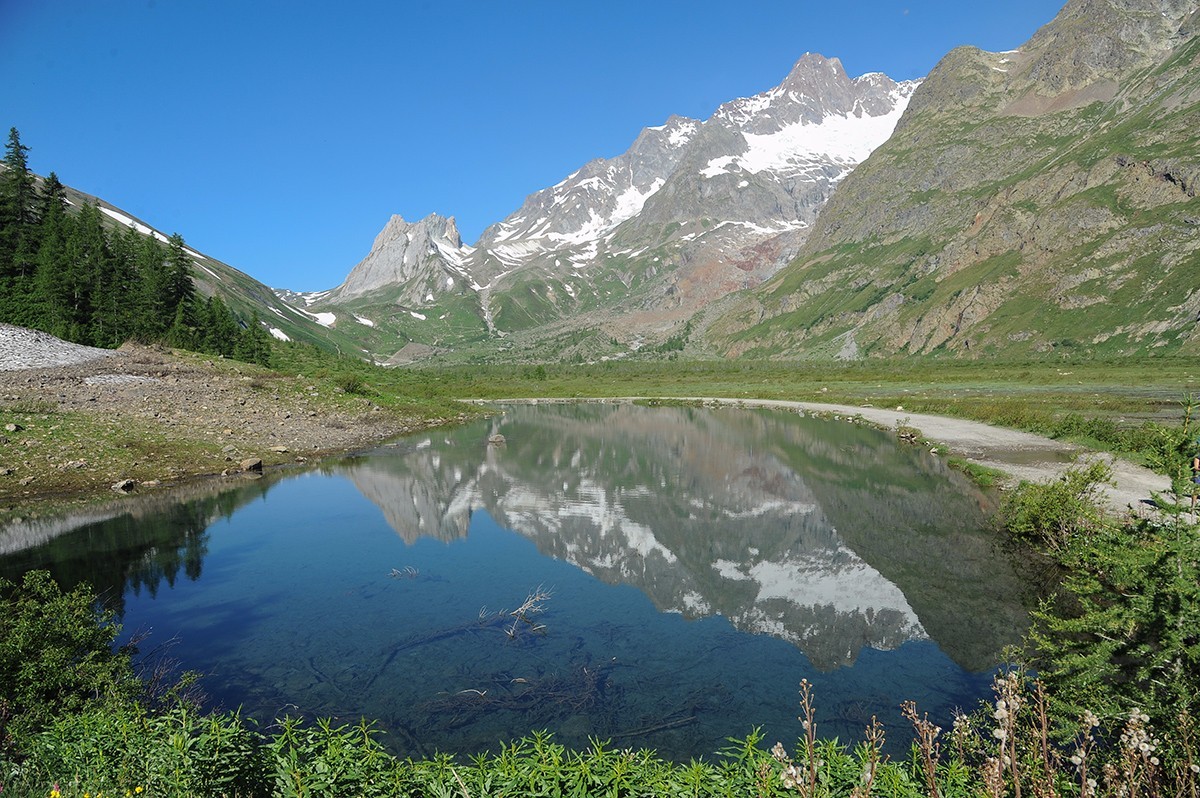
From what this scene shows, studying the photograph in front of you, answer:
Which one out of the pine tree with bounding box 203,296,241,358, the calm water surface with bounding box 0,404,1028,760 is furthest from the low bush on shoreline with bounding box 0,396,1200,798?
the pine tree with bounding box 203,296,241,358

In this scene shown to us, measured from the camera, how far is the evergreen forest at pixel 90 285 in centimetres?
6738

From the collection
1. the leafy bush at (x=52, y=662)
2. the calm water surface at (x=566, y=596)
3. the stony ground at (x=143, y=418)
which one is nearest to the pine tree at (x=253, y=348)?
the stony ground at (x=143, y=418)

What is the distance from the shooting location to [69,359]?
180 ft

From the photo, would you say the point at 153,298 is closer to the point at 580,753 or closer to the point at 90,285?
the point at 90,285

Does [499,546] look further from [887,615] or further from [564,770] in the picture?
[564,770]

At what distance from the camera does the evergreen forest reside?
221 feet

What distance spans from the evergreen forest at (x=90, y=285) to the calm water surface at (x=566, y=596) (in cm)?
4321

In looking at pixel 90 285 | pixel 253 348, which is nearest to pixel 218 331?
pixel 253 348

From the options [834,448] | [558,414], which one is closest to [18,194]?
→ [558,414]

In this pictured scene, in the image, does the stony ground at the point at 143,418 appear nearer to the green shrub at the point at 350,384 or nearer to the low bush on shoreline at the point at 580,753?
the green shrub at the point at 350,384

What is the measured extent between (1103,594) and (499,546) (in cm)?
2540

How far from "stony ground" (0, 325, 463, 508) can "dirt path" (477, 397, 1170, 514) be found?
51.5 m

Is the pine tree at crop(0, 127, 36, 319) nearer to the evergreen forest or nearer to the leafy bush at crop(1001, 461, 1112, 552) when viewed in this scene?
the evergreen forest

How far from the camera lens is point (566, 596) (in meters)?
24.4
